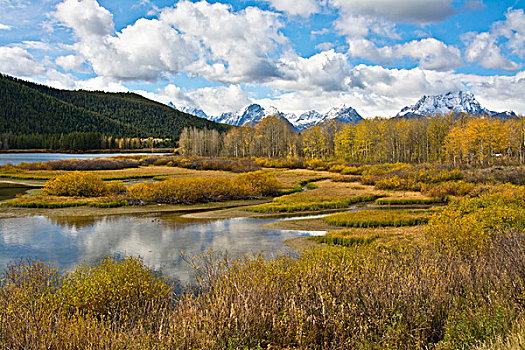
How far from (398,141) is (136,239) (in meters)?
91.2

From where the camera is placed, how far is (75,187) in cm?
3653

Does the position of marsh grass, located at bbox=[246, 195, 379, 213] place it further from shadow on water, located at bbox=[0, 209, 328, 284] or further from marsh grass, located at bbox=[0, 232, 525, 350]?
marsh grass, located at bbox=[0, 232, 525, 350]

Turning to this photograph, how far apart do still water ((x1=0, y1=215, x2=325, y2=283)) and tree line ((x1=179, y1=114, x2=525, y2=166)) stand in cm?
5800

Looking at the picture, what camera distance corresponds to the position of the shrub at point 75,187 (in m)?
36.4

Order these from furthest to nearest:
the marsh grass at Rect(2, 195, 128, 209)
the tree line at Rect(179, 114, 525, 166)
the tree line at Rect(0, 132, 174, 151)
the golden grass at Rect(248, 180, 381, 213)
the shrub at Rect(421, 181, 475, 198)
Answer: the tree line at Rect(0, 132, 174, 151)
the tree line at Rect(179, 114, 525, 166)
the shrub at Rect(421, 181, 475, 198)
the golden grass at Rect(248, 180, 381, 213)
the marsh grass at Rect(2, 195, 128, 209)

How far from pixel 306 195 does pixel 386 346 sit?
3164cm

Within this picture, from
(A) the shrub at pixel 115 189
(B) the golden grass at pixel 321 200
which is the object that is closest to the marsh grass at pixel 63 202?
(A) the shrub at pixel 115 189

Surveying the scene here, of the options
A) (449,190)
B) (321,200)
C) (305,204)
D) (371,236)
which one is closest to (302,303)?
(371,236)

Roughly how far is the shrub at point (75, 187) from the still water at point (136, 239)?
9.62 m

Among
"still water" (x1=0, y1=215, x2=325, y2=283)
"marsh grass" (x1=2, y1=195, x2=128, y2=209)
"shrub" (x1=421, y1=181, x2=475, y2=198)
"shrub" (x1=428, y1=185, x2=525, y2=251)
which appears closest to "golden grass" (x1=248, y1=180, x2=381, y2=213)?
"still water" (x1=0, y1=215, x2=325, y2=283)

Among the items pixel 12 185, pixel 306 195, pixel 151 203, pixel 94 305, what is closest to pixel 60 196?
pixel 151 203

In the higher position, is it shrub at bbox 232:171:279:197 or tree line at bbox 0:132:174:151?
tree line at bbox 0:132:174:151

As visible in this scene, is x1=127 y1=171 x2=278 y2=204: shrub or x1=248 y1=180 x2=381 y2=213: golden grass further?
x1=127 y1=171 x2=278 y2=204: shrub

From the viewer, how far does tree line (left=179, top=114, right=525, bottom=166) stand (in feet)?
253
